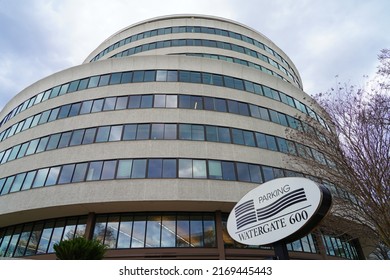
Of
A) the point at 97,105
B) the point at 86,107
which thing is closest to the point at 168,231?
the point at 97,105

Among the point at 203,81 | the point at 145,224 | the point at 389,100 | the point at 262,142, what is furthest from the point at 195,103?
the point at 389,100

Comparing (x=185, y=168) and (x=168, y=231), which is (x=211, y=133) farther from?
(x=168, y=231)

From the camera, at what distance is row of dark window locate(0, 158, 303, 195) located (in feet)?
61.6

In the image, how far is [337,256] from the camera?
2242cm

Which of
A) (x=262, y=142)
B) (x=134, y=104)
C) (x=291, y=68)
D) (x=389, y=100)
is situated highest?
(x=291, y=68)

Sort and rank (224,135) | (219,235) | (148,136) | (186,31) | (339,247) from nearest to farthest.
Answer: (219,235)
(148,136)
(224,135)
(339,247)
(186,31)

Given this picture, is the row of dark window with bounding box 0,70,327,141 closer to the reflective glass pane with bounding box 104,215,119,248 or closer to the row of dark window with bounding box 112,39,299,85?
the reflective glass pane with bounding box 104,215,119,248

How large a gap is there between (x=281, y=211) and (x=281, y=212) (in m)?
0.03

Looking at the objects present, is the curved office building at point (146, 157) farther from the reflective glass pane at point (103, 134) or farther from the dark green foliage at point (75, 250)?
the dark green foliage at point (75, 250)

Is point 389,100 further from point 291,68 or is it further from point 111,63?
point 291,68

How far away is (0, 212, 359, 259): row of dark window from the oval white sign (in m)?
11.0

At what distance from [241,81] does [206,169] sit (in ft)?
35.9

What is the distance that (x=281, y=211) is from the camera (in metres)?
6.60

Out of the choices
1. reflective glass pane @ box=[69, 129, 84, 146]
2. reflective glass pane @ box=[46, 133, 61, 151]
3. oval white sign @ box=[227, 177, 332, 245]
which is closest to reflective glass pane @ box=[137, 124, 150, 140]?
reflective glass pane @ box=[69, 129, 84, 146]
